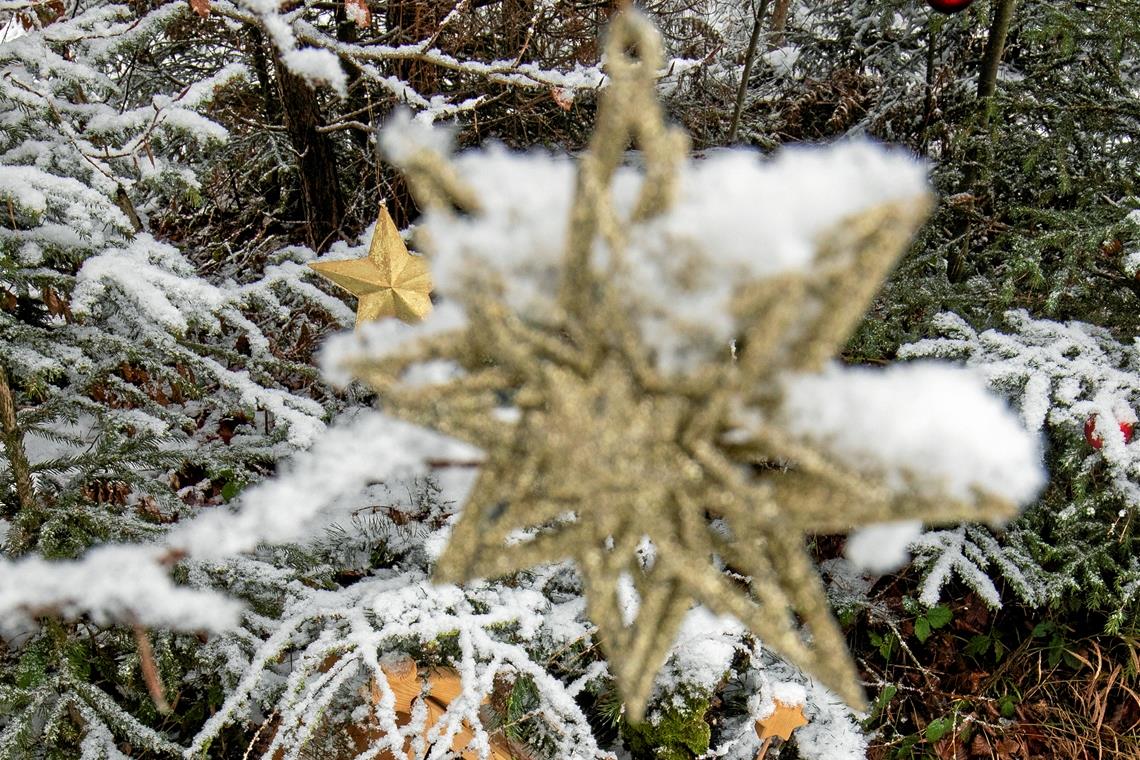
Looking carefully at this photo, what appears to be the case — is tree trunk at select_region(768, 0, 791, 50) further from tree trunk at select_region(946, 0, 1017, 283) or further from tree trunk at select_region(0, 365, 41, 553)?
tree trunk at select_region(0, 365, 41, 553)

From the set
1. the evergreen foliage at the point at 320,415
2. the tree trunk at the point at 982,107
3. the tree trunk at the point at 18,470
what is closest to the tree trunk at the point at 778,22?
the evergreen foliage at the point at 320,415

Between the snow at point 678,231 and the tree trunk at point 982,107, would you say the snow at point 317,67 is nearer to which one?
the snow at point 678,231

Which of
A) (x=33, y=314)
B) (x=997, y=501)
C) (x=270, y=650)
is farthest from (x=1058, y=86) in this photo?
(x=33, y=314)

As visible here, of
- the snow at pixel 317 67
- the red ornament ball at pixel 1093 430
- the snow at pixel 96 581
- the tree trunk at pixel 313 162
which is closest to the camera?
the snow at pixel 96 581

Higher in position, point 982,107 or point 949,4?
point 949,4

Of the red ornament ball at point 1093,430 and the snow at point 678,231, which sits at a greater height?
the snow at point 678,231

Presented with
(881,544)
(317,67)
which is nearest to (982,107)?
(317,67)

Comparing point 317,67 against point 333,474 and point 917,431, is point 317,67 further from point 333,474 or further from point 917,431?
point 917,431
